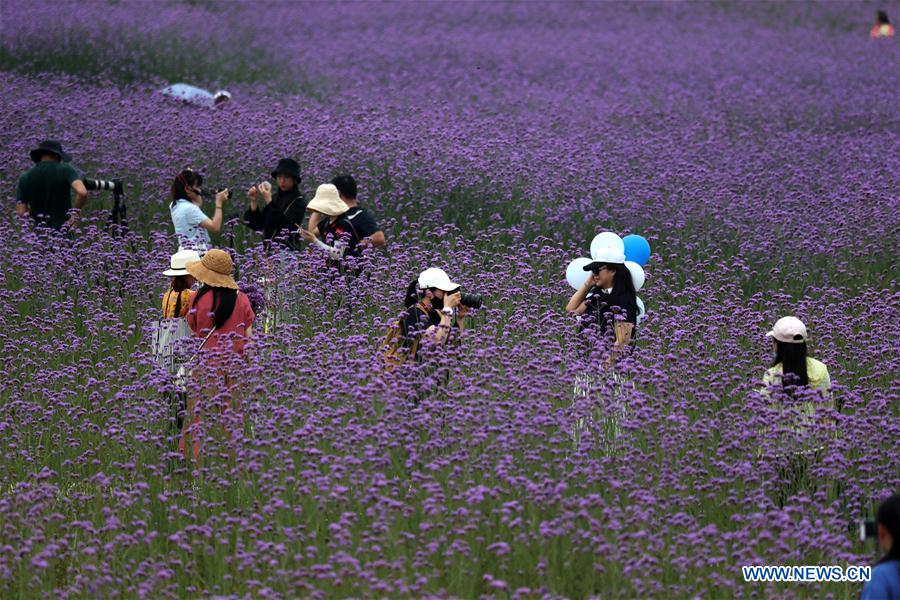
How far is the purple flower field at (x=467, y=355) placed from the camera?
203 inches

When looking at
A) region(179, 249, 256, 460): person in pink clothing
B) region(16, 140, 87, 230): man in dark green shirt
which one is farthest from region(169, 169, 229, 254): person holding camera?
region(179, 249, 256, 460): person in pink clothing

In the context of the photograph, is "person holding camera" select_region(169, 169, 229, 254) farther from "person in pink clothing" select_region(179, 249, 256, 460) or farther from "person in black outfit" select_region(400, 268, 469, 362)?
"person in black outfit" select_region(400, 268, 469, 362)

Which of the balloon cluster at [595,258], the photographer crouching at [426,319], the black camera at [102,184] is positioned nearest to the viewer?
the photographer crouching at [426,319]

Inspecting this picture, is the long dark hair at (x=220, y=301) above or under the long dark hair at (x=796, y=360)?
→ under

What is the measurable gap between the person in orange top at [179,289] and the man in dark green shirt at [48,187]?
293 cm

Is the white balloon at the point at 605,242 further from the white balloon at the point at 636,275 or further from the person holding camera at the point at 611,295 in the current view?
the person holding camera at the point at 611,295

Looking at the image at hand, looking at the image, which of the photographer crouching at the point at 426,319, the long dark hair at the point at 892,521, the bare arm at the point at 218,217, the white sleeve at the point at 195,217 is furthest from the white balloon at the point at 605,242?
the long dark hair at the point at 892,521

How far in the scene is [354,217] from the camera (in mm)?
9180

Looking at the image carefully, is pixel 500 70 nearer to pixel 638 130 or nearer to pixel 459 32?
pixel 459 32

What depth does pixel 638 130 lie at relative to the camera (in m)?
14.6

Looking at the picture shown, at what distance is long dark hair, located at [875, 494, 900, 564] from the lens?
416cm

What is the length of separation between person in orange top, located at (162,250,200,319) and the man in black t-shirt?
1.74 m

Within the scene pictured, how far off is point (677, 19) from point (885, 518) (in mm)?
23431

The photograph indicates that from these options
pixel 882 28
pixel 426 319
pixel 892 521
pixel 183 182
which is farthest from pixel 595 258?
pixel 882 28
